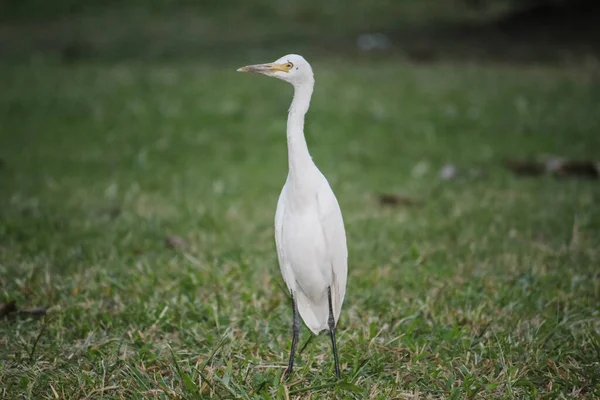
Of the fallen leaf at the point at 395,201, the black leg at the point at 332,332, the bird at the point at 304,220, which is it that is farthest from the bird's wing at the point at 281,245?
the fallen leaf at the point at 395,201

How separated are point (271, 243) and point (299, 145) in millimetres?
2264

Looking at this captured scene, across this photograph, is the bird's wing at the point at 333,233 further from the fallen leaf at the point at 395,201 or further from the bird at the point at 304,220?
the fallen leaf at the point at 395,201

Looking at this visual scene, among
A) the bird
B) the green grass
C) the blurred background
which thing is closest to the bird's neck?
the bird

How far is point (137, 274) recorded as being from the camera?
4.30 meters

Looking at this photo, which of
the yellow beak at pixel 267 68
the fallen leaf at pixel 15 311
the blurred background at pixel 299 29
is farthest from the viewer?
the blurred background at pixel 299 29

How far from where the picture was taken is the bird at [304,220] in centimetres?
303

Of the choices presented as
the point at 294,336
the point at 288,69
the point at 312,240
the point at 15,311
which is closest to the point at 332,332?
the point at 294,336

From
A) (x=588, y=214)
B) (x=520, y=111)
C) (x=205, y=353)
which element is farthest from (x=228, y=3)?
(x=205, y=353)

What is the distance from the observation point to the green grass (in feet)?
10.6

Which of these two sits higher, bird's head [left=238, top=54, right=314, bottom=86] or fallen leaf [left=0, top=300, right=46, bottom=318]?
bird's head [left=238, top=54, right=314, bottom=86]

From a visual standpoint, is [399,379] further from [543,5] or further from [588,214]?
[543,5]

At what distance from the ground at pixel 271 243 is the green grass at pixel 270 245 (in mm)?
18

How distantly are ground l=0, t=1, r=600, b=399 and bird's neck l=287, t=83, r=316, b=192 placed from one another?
0.88m

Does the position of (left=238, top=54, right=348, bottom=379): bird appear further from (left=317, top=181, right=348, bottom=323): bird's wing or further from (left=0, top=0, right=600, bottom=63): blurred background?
(left=0, top=0, right=600, bottom=63): blurred background
